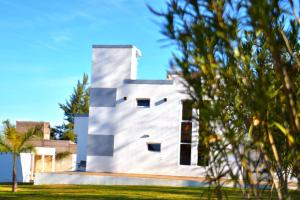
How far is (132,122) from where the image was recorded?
29359 mm

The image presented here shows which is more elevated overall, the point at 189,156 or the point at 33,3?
the point at 33,3

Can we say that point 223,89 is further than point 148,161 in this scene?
No

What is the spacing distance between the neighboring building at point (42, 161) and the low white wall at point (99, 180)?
5.10 ft

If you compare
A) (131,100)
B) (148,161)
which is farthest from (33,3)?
(148,161)

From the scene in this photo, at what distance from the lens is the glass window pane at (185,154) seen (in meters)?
28.3

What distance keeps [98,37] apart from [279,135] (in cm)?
2698

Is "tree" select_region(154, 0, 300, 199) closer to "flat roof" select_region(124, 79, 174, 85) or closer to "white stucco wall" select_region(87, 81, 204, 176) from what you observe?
"white stucco wall" select_region(87, 81, 204, 176)

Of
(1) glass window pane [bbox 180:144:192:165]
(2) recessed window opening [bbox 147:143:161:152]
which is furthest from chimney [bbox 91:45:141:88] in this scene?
(1) glass window pane [bbox 180:144:192:165]

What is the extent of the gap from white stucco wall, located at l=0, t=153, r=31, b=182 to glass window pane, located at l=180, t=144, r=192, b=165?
37.2ft

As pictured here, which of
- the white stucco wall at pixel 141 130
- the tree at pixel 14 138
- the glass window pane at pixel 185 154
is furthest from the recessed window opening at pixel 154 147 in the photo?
the tree at pixel 14 138

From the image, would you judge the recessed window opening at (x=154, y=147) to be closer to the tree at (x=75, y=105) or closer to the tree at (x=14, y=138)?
the tree at (x=14, y=138)

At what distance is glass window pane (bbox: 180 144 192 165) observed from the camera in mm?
28342

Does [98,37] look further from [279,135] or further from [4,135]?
[279,135]

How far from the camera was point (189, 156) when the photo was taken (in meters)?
28.4
